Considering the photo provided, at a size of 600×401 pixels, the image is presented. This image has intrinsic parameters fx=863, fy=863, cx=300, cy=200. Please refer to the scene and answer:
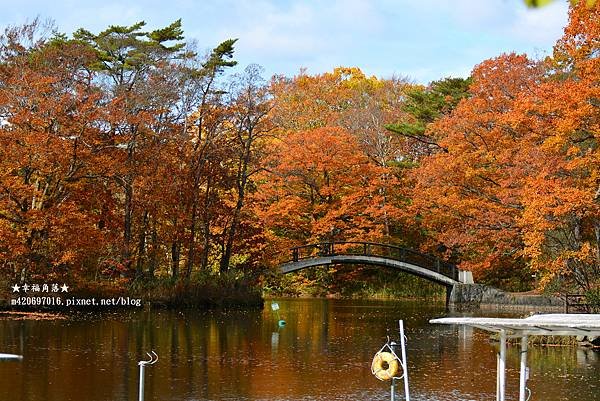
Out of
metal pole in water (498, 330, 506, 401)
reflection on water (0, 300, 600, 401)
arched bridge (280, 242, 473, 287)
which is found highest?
arched bridge (280, 242, 473, 287)

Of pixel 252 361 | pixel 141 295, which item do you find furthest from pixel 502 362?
pixel 141 295

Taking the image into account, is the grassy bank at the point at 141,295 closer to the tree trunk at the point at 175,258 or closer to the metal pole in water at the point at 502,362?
the tree trunk at the point at 175,258

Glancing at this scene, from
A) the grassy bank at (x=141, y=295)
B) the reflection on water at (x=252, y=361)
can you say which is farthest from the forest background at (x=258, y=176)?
the reflection on water at (x=252, y=361)

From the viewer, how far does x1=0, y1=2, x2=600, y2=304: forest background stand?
27.4m

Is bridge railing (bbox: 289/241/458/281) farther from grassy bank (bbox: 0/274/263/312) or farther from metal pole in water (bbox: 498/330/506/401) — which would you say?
metal pole in water (bbox: 498/330/506/401)

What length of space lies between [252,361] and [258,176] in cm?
2676

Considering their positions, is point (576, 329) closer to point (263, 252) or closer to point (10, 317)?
point (10, 317)

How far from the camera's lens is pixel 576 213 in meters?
26.5

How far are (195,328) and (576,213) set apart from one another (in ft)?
39.6

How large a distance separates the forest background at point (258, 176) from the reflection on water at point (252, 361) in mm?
4318

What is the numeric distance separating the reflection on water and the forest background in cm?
432

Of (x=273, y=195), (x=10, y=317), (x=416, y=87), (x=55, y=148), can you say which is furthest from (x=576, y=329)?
(x=416, y=87)

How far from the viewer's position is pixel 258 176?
145ft

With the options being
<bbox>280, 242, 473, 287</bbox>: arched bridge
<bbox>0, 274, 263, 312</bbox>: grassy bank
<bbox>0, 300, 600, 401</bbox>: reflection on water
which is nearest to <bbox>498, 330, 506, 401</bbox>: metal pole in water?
<bbox>0, 300, 600, 401</bbox>: reflection on water
